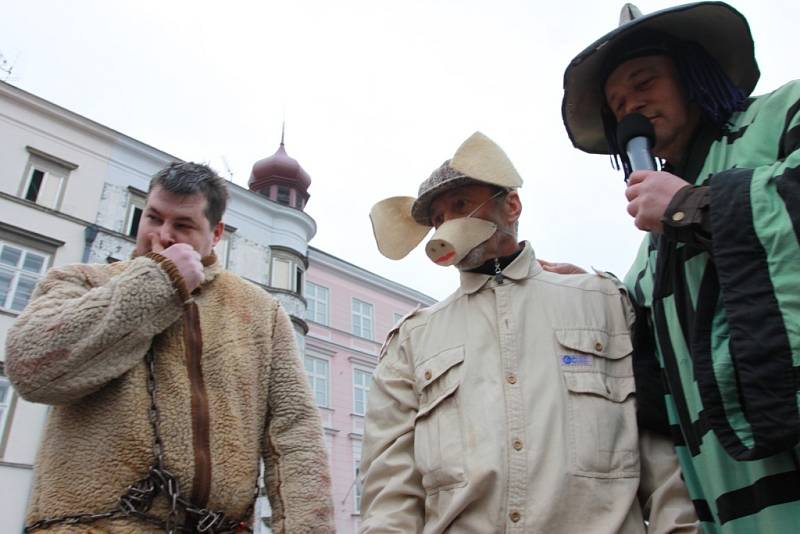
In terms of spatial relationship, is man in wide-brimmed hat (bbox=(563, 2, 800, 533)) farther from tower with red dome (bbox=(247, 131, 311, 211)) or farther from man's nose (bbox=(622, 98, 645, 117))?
tower with red dome (bbox=(247, 131, 311, 211))

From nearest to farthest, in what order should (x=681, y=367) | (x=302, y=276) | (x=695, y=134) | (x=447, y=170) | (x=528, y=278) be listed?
(x=681, y=367) → (x=695, y=134) → (x=528, y=278) → (x=447, y=170) → (x=302, y=276)

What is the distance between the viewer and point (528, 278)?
2.44m

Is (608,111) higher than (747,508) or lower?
higher

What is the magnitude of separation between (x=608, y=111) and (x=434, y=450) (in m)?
1.44

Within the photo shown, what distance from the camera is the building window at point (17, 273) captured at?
13.9 metres

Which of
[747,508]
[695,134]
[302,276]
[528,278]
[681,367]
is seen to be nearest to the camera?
[747,508]

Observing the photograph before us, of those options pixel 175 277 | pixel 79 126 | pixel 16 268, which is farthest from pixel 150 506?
pixel 79 126

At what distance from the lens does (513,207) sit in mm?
2670

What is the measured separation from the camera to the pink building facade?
69.9ft

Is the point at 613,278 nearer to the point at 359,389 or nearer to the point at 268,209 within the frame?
the point at 268,209

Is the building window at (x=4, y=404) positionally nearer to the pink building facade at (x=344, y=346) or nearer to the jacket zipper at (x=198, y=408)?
the pink building facade at (x=344, y=346)

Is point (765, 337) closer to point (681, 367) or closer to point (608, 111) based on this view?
point (681, 367)

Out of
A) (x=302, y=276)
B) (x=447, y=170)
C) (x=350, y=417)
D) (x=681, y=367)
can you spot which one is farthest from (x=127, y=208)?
(x=681, y=367)

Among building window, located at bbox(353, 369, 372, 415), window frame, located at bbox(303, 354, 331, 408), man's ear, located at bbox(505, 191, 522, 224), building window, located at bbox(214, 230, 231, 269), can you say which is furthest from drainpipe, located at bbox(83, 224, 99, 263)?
man's ear, located at bbox(505, 191, 522, 224)
